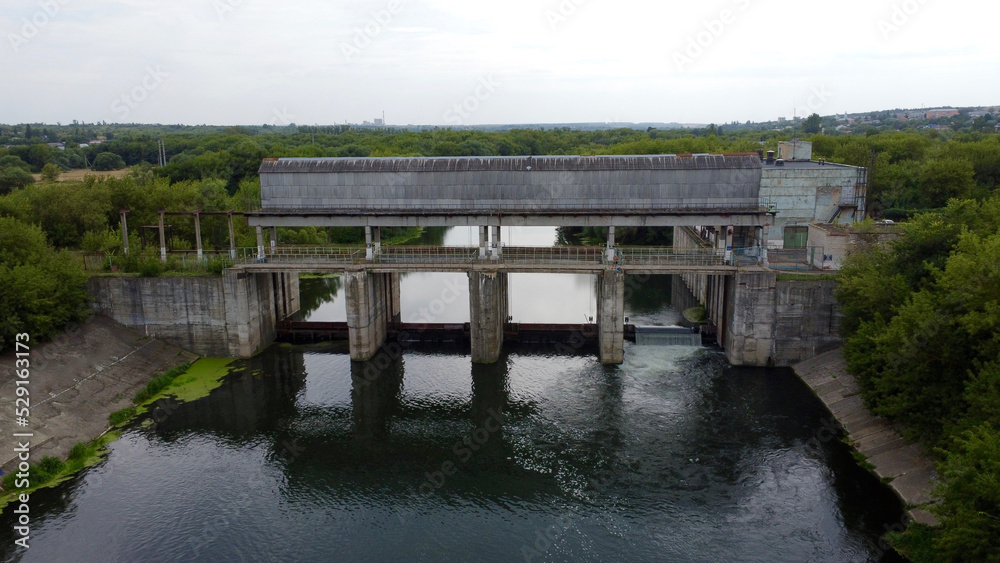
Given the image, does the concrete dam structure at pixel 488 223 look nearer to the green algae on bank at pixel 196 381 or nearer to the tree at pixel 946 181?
the green algae on bank at pixel 196 381

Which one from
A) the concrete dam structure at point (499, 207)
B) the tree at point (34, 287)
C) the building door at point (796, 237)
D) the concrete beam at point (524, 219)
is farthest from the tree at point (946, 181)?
the tree at point (34, 287)

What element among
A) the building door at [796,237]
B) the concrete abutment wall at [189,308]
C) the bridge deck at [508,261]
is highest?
the building door at [796,237]

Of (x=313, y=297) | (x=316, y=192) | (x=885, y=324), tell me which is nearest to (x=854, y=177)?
(x=885, y=324)

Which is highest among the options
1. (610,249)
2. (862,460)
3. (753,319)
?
(610,249)

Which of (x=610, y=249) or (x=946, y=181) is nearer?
(x=610, y=249)

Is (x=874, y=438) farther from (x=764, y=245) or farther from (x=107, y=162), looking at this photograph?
(x=107, y=162)

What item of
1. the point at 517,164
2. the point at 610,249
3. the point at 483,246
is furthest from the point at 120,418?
the point at 610,249

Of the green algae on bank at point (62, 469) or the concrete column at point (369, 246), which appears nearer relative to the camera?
the green algae on bank at point (62, 469)
